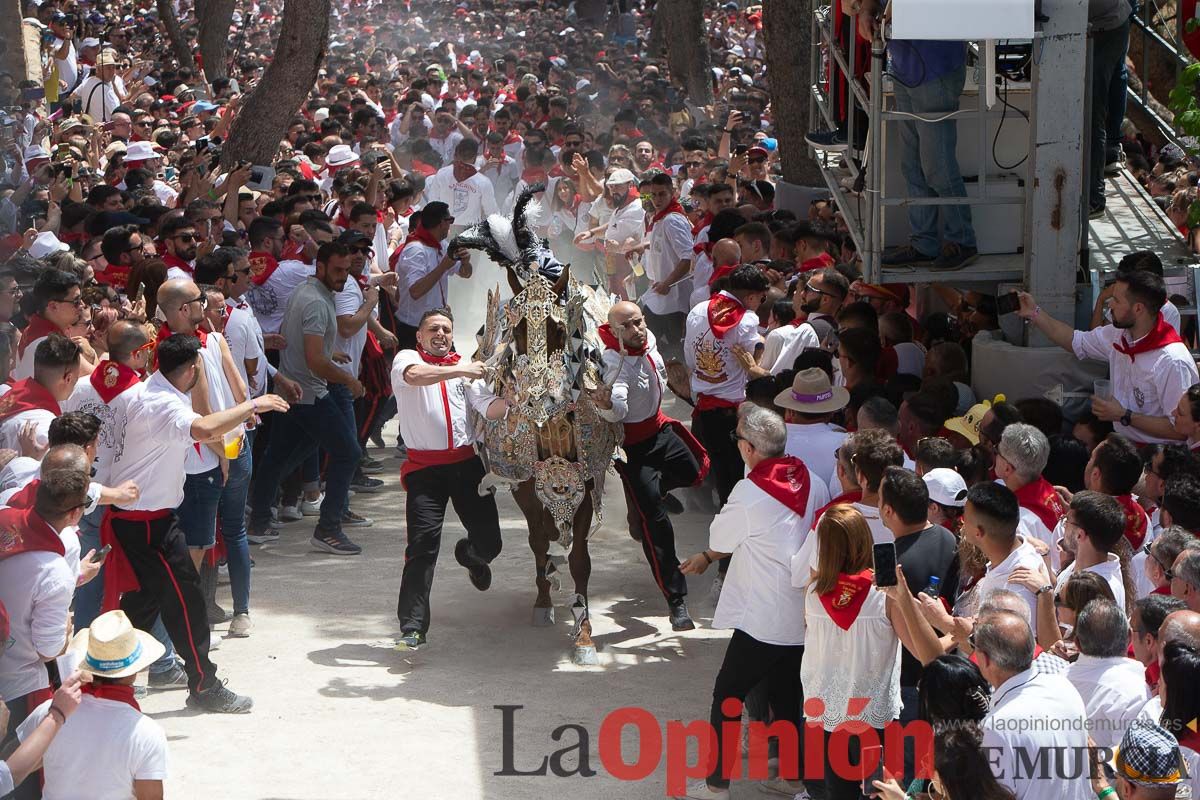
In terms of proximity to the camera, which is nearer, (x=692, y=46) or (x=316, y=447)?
(x=316, y=447)

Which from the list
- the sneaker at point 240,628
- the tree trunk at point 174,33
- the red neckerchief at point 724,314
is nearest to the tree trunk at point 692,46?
the tree trunk at point 174,33

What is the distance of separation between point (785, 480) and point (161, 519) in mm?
3008

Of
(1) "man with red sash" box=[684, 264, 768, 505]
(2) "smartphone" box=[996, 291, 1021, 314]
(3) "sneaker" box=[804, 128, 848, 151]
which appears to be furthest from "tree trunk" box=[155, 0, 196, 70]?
(2) "smartphone" box=[996, 291, 1021, 314]

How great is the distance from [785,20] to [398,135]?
29.0 feet

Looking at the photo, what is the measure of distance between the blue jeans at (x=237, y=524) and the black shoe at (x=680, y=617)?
238cm

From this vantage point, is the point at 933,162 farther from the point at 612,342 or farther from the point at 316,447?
the point at 316,447

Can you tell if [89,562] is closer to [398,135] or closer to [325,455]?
[325,455]

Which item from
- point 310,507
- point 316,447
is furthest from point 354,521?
point 316,447

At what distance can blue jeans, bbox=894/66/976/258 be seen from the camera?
8.53 metres

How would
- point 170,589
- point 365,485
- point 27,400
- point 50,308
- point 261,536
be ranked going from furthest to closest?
point 365,485
point 261,536
point 50,308
point 170,589
point 27,400

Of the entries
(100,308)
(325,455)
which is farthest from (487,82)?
(100,308)

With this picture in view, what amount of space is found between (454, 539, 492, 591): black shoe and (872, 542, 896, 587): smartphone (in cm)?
367

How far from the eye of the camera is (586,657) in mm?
8102

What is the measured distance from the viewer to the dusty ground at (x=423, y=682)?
680 cm
